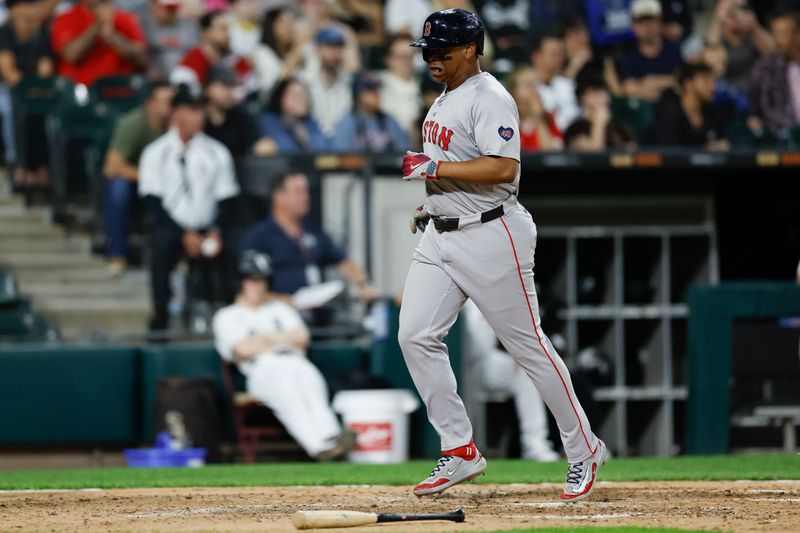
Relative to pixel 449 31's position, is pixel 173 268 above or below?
below

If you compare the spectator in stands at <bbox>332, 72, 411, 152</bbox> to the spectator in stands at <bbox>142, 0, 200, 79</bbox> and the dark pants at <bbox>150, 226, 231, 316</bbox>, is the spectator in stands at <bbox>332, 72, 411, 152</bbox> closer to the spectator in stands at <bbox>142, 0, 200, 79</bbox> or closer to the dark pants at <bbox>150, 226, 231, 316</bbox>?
the dark pants at <bbox>150, 226, 231, 316</bbox>

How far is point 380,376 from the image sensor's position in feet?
31.0

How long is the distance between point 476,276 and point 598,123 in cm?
607

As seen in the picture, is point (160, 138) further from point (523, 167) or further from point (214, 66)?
point (523, 167)

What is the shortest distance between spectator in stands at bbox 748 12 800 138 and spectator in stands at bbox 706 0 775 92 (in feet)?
0.81

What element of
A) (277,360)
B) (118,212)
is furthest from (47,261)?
(277,360)

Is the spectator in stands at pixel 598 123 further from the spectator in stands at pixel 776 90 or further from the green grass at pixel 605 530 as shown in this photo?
the green grass at pixel 605 530

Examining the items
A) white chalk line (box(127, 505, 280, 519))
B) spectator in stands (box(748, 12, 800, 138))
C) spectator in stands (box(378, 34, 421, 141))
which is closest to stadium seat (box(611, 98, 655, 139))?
spectator in stands (box(748, 12, 800, 138))

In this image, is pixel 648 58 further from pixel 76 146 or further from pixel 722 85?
pixel 76 146

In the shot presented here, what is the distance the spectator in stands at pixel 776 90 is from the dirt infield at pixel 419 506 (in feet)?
21.0

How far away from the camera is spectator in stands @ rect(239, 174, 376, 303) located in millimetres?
9547

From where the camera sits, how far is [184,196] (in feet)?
32.1

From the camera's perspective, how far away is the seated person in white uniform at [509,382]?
9180 mm

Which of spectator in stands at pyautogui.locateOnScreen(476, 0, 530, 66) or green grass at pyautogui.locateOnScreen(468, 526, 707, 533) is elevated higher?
spectator in stands at pyautogui.locateOnScreen(476, 0, 530, 66)
